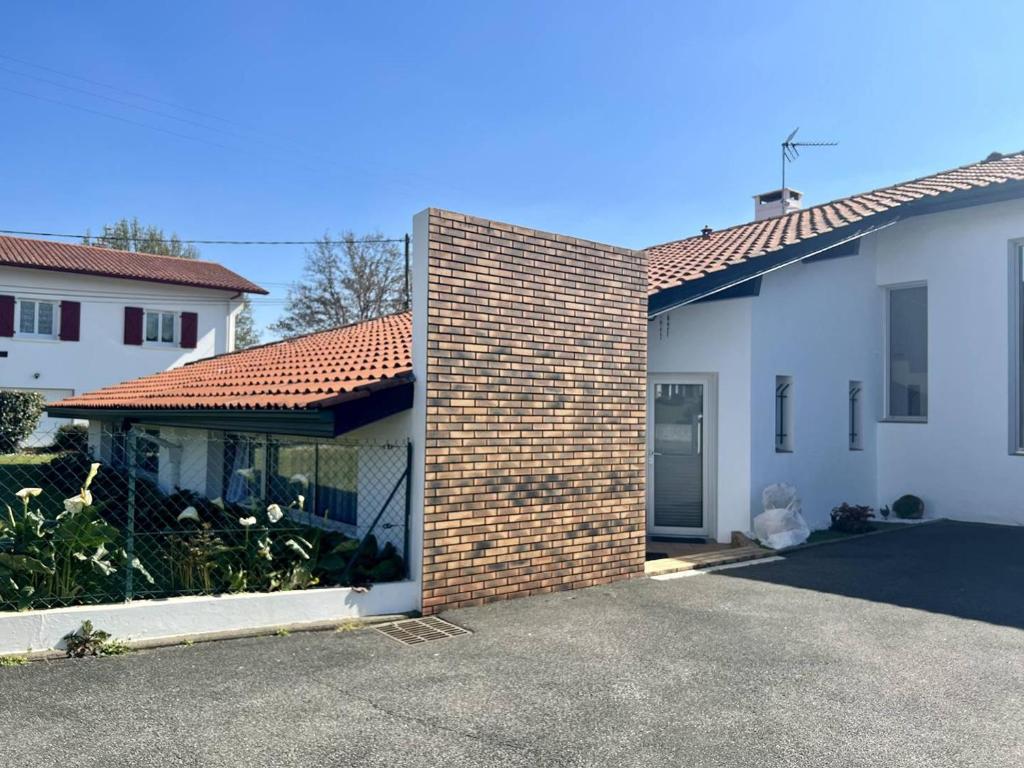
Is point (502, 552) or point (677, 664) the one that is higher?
point (502, 552)

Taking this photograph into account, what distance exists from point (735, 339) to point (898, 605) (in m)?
3.97

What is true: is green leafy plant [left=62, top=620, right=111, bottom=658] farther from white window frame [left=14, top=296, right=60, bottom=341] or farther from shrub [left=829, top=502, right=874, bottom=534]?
white window frame [left=14, top=296, right=60, bottom=341]

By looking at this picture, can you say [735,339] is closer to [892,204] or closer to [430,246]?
[892,204]

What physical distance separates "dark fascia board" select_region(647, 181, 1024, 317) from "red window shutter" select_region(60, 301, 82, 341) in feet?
76.5

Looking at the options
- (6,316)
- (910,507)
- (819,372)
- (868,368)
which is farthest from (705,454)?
(6,316)

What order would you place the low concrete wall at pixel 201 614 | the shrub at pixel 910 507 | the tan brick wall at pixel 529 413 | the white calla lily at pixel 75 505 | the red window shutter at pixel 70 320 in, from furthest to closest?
the red window shutter at pixel 70 320 → the shrub at pixel 910 507 → the tan brick wall at pixel 529 413 → the white calla lily at pixel 75 505 → the low concrete wall at pixel 201 614

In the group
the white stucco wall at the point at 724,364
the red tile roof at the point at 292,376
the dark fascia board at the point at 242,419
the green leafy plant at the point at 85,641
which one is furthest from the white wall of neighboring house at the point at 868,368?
the green leafy plant at the point at 85,641

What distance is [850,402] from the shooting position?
11.7 meters

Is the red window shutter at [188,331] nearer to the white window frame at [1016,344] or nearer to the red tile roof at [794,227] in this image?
the red tile roof at [794,227]

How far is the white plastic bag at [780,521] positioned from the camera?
9.41 meters

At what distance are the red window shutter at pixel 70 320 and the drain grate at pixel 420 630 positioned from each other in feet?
78.9

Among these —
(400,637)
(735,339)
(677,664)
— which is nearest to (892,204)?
(735,339)

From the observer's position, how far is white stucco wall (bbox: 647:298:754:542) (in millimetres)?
9656

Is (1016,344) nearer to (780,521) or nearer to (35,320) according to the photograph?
(780,521)
